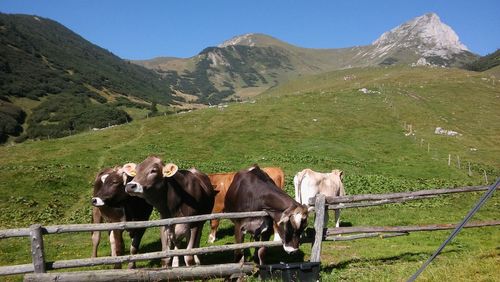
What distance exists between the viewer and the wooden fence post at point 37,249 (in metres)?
9.37

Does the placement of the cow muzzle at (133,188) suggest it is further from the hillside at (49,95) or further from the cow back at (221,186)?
the hillside at (49,95)

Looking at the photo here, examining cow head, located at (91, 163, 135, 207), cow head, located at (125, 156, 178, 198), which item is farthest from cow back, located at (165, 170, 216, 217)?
cow head, located at (91, 163, 135, 207)

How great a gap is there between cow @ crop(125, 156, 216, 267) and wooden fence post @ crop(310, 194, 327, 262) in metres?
3.44

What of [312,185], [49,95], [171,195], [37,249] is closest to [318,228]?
[171,195]

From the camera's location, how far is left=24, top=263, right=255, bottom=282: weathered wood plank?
9344mm

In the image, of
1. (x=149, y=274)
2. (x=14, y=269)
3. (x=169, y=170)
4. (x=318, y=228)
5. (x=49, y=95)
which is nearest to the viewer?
(x=14, y=269)

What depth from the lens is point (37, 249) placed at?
9.45m

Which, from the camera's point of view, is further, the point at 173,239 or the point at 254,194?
the point at 254,194

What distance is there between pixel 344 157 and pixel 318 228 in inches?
1319

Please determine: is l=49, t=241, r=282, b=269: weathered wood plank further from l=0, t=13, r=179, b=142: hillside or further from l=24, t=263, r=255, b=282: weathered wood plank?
l=0, t=13, r=179, b=142: hillside

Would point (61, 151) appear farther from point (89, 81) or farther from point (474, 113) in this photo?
point (89, 81)

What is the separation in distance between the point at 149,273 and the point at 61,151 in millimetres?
40322

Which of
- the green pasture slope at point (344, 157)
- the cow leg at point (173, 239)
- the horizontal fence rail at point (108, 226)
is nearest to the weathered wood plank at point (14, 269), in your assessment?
the horizontal fence rail at point (108, 226)

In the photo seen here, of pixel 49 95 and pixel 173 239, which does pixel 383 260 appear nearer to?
pixel 173 239
